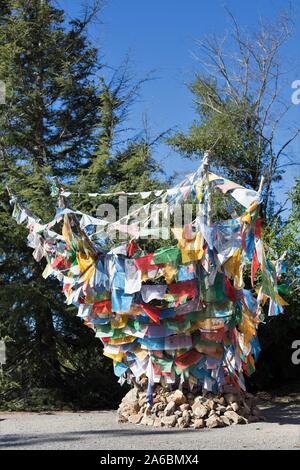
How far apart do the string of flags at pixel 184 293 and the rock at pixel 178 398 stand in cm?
20

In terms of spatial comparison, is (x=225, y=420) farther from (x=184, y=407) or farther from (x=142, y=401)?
(x=142, y=401)

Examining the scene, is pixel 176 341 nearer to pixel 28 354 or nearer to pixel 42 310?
pixel 42 310

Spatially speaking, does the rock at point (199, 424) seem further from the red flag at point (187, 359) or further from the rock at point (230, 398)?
the red flag at point (187, 359)

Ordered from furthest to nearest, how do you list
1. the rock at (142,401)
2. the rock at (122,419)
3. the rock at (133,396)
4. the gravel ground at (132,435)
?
the rock at (133,396) < the rock at (122,419) < the rock at (142,401) < the gravel ground at (132,435)

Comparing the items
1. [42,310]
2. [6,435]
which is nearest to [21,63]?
[42,310]

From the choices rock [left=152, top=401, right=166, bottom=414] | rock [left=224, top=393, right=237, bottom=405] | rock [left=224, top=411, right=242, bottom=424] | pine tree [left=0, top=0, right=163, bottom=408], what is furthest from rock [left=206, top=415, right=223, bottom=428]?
pine tree [left=0, top=0, right=163, bottom=408]

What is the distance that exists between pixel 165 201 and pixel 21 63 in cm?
837

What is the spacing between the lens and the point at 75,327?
49.6 ft

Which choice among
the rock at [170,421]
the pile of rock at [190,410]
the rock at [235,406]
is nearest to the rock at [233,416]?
the pile of rock at [190,410]

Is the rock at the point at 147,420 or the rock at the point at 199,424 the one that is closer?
the rock at the point at 199,424

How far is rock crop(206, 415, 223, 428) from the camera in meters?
9.62

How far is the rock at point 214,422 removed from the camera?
9.62 meters

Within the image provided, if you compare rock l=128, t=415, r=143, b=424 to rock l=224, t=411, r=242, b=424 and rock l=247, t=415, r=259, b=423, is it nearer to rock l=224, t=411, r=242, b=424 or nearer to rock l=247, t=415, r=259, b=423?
rock l=224, t=411, r=242, b=424

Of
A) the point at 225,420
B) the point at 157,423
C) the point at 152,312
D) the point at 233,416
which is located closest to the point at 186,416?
the point at 157,423
